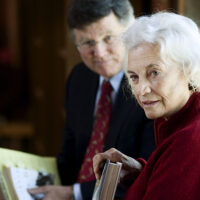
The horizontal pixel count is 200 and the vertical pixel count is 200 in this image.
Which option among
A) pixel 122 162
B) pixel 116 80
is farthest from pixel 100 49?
pixel 122 162

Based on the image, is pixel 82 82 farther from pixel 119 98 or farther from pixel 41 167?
pixel 41 167

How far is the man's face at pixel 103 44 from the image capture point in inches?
75.6

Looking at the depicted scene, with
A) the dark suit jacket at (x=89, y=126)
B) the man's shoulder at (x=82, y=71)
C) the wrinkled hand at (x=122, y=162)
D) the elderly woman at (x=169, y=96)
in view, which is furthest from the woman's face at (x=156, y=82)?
the man's shoulder at (x=82, y=71)

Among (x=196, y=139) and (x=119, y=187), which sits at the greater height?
(x=196, y=139)

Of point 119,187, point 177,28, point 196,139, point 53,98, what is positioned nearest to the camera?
point 196,139

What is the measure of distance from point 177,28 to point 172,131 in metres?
0.31

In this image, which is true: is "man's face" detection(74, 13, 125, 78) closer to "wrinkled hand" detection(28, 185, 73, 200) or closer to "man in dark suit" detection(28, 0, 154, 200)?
"man in dark suit" detection(28, 0, 154, 200)

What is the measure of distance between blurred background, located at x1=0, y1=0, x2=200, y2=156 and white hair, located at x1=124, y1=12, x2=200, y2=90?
1.88 feet

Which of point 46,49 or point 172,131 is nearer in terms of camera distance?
point 172,131

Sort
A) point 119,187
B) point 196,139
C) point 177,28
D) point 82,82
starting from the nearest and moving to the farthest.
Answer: point 196,139
point 177,28
point 119,187
point 82,82

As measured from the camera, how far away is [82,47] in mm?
2020

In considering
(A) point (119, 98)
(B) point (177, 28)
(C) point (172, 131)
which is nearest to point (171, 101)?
(C) point (172, 131)

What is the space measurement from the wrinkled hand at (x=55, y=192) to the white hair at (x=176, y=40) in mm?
819

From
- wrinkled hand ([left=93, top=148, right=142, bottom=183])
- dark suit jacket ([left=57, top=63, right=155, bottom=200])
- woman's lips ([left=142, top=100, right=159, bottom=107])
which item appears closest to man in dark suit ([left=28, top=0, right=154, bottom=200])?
dark suit jacket ([left=57, top=63, right=155, bottom=200])
